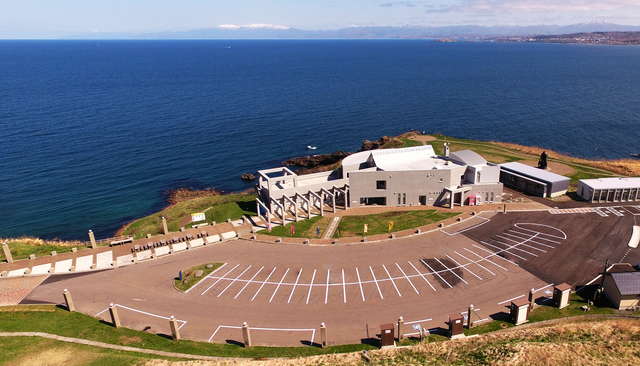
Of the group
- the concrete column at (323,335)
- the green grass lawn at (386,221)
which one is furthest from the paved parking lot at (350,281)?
the green grass lawn at (386,221)

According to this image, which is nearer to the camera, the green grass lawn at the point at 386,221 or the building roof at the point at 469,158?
the green grass lawn at the point at 386,221

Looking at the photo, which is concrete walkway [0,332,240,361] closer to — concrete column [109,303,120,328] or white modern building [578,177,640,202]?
concrete column [109,303,120,328]

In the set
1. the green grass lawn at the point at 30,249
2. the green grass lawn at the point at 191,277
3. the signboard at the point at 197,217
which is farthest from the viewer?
the signboard at the point at 197,217

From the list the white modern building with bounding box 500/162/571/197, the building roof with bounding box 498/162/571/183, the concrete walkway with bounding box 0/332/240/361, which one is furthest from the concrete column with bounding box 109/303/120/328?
the building roof with bounding box 498/162/571/183

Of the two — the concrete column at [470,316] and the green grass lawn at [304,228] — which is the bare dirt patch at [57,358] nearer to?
the green grass lawn at [304,228]

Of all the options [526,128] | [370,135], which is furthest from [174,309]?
[526,128]
